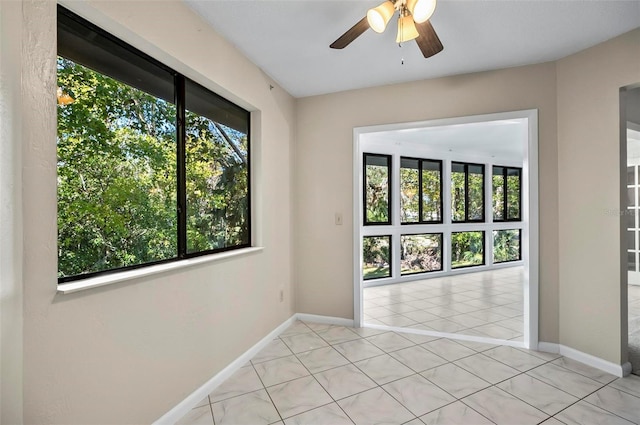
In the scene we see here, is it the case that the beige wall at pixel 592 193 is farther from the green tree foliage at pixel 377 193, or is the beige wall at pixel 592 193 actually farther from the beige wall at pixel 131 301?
the green tree foliage at pixel 377 193

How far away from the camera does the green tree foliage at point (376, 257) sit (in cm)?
536

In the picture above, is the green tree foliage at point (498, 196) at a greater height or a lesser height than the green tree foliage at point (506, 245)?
greater

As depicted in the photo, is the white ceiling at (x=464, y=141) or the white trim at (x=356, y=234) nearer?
the white trim at (x=356, y=234)

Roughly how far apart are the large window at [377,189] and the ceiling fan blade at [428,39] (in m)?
3.41

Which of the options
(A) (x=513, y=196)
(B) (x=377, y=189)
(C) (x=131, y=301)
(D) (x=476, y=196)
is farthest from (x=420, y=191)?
(C) (x=131, y=301)

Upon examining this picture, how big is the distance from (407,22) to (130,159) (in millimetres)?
1758

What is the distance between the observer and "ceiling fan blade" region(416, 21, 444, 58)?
172 centimetres

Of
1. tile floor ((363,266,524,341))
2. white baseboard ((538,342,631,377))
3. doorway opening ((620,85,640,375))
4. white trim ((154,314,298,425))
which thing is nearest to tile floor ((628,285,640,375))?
doorway opening ((620,85,640,375))

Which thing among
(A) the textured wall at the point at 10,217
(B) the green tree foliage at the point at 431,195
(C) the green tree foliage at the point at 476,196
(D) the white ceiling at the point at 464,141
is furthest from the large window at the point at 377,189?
(A) the textured wall at the point at 10,217

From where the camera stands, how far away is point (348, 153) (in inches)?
129

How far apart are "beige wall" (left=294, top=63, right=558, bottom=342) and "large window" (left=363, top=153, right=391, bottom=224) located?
2.07m

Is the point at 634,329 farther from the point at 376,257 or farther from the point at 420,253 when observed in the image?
the point at 376,257

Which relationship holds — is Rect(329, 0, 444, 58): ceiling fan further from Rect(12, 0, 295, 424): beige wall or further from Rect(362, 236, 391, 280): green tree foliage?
Rect(362, 236, 391, 280): green tree foliage

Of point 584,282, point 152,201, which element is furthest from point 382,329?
point 152,201
